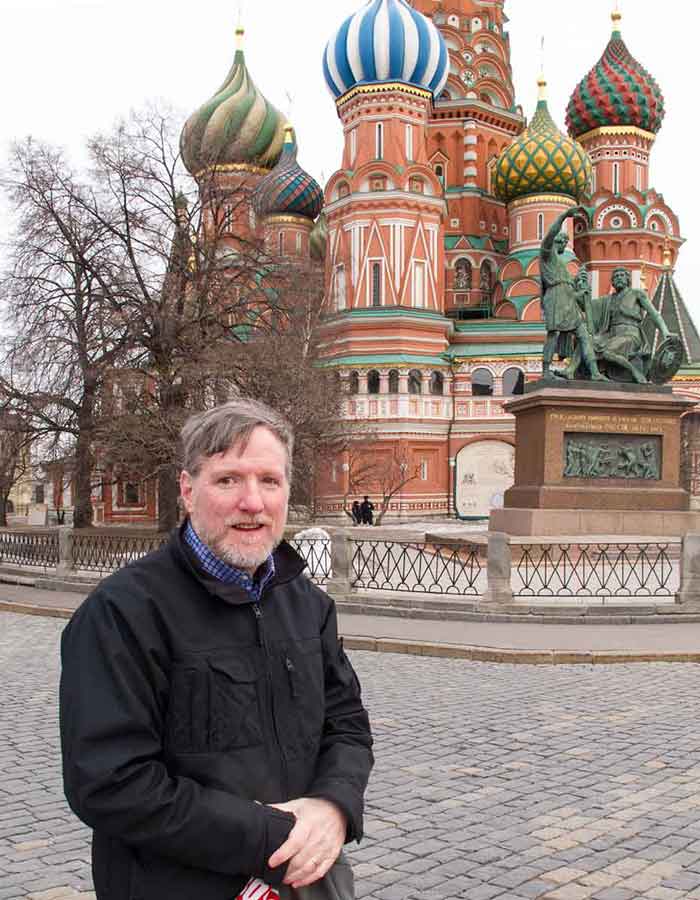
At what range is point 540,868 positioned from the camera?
4348 millimetres

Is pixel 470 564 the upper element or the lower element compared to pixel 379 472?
lower

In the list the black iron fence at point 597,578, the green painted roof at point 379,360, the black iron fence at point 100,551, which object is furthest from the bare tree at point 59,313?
the green painted roof at point 379,360

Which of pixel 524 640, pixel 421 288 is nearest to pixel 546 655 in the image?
pixel 524 640

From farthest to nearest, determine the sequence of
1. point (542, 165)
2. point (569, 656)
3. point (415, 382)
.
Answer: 1. point (542, 165)
2. point (415, 382)
3. point (569, 656)

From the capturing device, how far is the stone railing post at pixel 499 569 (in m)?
12.8

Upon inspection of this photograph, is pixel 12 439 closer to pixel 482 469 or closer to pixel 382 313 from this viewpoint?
pixel 382 313

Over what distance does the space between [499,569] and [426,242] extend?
34.3 metres

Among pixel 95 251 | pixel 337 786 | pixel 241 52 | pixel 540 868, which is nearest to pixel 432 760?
pixel 540 868

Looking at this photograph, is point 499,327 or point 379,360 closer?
point 379,360

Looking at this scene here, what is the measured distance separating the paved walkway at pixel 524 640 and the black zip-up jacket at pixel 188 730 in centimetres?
806

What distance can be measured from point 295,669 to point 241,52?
5913cm

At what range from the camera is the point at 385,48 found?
4469cm

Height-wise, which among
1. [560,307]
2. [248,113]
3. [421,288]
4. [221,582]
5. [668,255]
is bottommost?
[221,582]

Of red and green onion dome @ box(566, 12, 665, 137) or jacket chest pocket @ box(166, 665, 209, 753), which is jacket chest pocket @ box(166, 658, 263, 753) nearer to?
jacket chest pocket @ box(166, 665, 209, 753)
